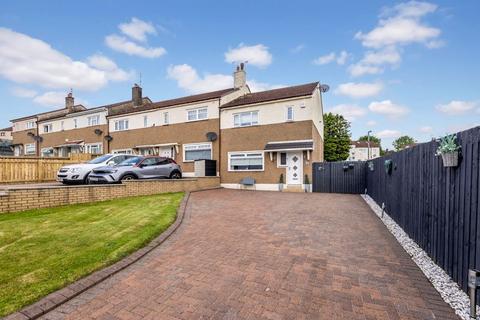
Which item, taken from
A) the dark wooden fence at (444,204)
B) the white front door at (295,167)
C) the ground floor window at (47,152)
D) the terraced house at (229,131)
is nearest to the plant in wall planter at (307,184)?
the terraced house at (229,131)

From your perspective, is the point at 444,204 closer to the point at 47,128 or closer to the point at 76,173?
the point at 76,173

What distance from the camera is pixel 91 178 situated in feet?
36.2

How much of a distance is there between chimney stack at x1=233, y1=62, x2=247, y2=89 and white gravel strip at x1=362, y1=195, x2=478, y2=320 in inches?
Result: 699

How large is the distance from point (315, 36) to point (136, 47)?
11141 mm

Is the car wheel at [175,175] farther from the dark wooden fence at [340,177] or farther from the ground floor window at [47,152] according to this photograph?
the ground floor window at [47,152]

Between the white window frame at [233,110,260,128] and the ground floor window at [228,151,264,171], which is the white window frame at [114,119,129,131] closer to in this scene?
the white window frame at [233,110,260,128]

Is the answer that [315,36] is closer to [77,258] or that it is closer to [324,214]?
[324,214]

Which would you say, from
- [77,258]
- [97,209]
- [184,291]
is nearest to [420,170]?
[184,291]

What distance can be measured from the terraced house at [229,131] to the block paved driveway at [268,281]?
10.2 meters

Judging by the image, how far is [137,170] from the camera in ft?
39.9

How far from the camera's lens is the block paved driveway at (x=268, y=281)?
9.46 feet

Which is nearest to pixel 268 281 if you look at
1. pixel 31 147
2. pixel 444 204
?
pixel 444 204

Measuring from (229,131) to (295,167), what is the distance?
18.5ft

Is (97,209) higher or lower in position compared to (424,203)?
lower
